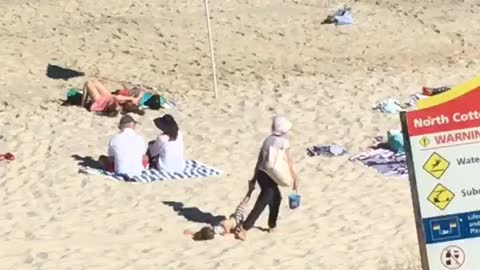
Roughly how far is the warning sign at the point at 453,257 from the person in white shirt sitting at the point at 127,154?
6.52 meters

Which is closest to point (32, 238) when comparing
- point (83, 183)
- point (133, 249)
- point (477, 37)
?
point (133, 249)

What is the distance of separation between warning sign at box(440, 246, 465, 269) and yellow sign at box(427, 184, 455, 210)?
0.57 feet

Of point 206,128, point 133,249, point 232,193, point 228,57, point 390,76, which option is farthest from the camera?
point 228,57

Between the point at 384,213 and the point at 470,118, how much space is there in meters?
5.14

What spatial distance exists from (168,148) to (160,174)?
11.1 inches

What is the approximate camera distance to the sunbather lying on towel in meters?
13.7

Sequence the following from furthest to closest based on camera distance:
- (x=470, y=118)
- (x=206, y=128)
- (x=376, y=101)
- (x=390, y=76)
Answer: (x=390, y=76), (x=376, y=101), (x=206, y=128), (x=470, y=118)

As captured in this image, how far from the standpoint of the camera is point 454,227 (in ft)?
16.1

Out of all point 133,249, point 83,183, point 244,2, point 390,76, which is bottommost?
point 133,249

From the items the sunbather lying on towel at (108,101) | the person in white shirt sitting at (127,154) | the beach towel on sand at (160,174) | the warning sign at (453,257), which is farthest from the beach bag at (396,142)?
the warning sign at (453,257)

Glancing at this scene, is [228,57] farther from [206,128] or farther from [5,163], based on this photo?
[5,163]

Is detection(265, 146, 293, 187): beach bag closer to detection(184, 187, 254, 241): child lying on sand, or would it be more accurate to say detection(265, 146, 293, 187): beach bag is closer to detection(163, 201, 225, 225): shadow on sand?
detection(184, 187, 254, 241): child lying on sand

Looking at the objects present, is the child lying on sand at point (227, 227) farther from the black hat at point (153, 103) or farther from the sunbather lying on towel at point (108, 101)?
the black hat at point (153, 103)

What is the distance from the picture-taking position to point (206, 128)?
13.2m
